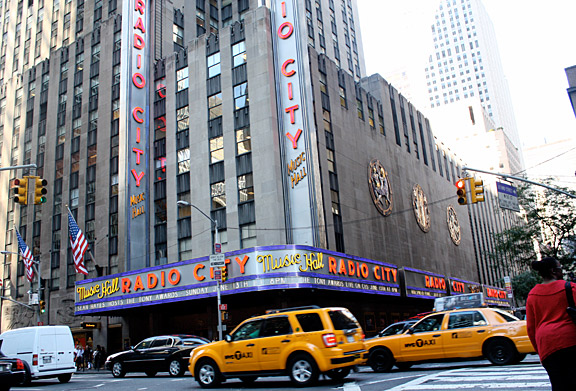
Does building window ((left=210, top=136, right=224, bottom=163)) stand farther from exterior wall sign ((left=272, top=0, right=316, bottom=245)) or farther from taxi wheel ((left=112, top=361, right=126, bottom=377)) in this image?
taxi wheel ((left=112, top=361, right=126, bottom=377))

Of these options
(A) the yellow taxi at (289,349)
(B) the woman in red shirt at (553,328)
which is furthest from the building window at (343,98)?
(B) the woman in red shirt at (553,328)

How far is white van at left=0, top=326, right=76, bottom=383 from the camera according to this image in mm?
18344

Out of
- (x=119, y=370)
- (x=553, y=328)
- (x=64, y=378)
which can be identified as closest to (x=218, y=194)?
(x=119, y=370)

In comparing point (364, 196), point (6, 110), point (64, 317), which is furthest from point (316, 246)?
point (6, 110)

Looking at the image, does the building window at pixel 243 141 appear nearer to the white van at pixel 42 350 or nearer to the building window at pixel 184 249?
the building window at pixel 184 249

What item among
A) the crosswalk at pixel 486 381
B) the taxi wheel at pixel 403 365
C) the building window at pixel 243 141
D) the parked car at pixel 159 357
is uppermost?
the building window at pixel 243 141

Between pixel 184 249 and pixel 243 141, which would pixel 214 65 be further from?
pixel 184 249

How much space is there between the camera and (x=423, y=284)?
4509 centimetres

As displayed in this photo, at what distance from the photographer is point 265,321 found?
1378 cm

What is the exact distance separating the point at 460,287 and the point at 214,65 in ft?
108

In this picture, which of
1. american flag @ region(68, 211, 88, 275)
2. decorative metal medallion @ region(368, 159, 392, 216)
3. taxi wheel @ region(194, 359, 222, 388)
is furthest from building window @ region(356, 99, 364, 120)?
Answer: taxi wheel @ region(194, 359, 222, 388)

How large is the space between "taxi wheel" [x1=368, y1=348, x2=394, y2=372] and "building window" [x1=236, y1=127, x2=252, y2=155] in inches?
982

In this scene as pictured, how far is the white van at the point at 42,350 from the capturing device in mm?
18344

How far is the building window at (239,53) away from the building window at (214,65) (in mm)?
1692
